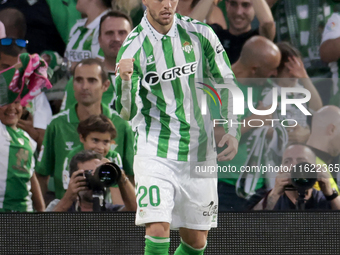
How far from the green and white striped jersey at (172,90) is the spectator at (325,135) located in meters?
1.34

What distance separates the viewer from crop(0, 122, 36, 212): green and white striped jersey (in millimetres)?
3865

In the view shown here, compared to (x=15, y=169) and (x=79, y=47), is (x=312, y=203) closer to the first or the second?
(x=79, y=47)

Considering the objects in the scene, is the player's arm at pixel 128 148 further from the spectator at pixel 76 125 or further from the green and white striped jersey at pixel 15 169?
the green and white striped jersey at pixel 15 169

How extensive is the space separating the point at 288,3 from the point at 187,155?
186 cm

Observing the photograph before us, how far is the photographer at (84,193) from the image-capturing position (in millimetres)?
3848

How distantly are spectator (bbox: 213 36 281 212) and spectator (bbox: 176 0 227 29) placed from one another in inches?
13.5

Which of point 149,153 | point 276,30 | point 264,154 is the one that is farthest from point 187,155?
point 276,30

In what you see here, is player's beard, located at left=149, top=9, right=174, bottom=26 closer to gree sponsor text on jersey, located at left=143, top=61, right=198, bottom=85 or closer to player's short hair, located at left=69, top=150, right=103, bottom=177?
gree sponsor text on jersey, located at left=143, top=61, right=198, bottom=85

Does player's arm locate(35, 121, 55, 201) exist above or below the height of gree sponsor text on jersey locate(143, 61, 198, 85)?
below

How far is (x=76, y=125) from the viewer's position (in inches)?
155

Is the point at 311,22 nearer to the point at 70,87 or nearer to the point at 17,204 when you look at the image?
the point at 70,87

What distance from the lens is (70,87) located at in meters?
3.96

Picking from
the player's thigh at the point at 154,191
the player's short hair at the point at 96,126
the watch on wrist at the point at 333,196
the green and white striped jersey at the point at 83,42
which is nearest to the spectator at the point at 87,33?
the green and white striped jersey at the point at 83,42

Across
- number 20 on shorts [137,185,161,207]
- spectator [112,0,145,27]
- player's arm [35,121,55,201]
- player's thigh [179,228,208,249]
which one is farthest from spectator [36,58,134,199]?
number 20 on shorts [137,185,161,207]
